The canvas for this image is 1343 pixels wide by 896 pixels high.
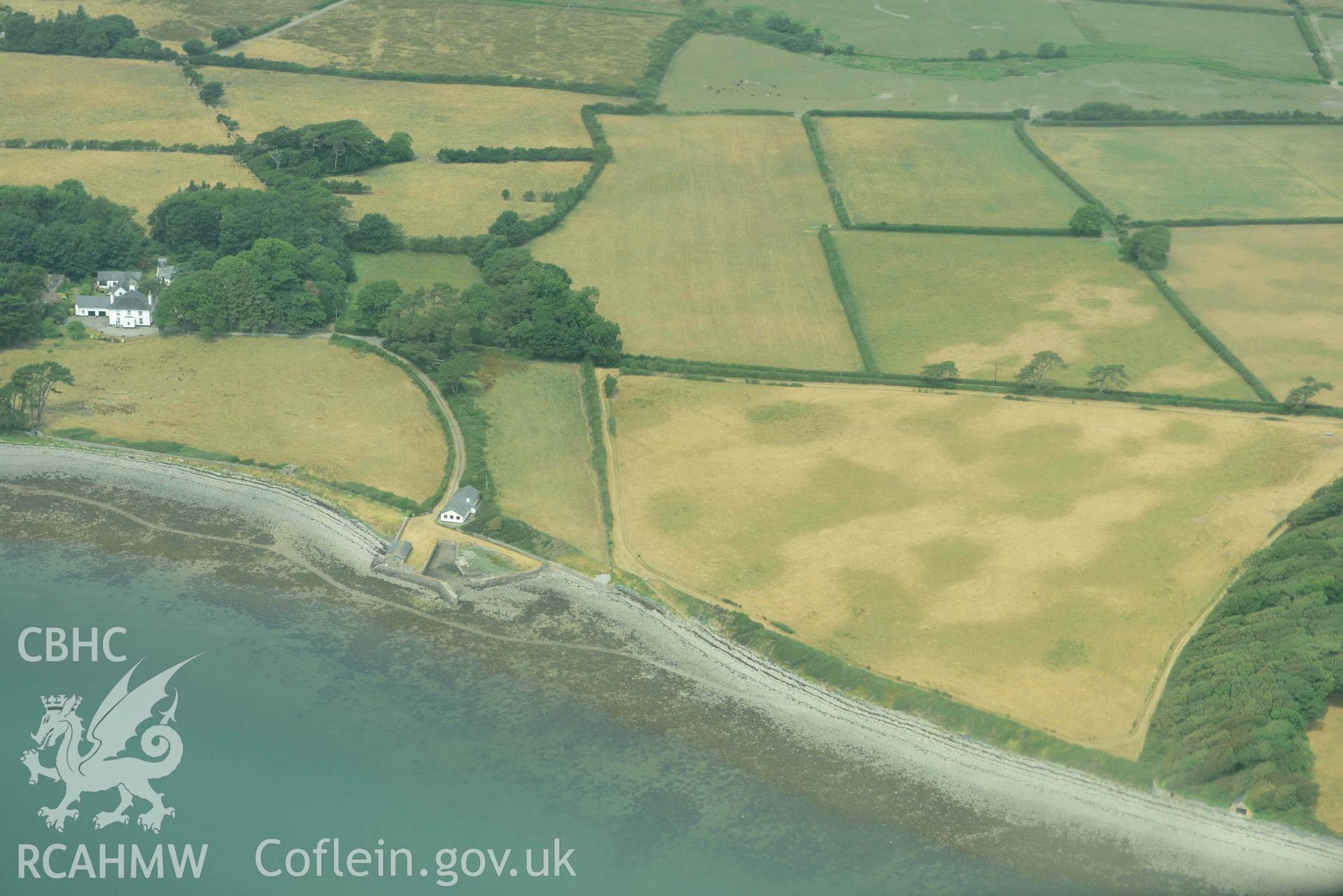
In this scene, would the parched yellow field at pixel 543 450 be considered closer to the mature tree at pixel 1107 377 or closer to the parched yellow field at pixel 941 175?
the mature tree at pixel 1107 377

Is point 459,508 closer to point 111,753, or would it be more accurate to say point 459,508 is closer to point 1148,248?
point 111,753

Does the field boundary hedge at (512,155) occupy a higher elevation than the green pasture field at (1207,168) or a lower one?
lower

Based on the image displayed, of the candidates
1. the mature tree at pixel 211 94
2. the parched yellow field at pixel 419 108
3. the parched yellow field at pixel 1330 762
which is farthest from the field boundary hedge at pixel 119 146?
the parched yellow field at pixel 1330 762

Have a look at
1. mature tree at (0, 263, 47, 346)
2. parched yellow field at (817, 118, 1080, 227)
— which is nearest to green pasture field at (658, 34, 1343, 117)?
parched yellow field at (817, 118, 1080, 227)

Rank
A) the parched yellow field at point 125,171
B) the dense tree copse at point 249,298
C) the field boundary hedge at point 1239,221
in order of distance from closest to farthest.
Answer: the dense tree copse at point 249,298 → the parched yellow field at point 125,171 → the field boundary hedge at point 1239,221

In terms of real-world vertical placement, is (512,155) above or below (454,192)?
above

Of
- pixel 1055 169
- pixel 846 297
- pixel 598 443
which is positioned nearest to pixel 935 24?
pixel 1055 169
